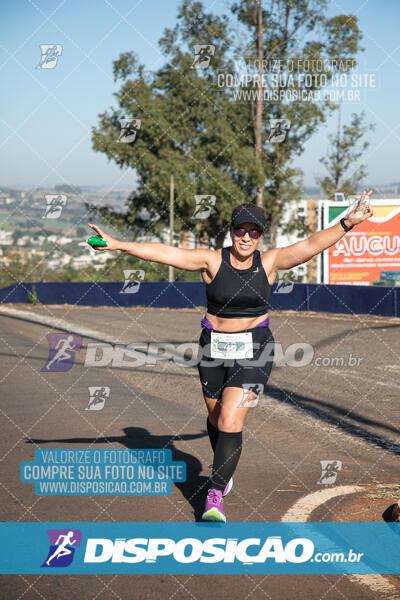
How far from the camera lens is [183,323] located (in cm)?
2341

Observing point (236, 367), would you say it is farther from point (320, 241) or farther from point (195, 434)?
point (195, 434)

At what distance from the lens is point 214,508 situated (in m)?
4.77

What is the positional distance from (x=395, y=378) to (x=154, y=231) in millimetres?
36421

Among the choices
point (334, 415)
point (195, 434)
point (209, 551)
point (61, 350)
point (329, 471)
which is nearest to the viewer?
point (209, 551)

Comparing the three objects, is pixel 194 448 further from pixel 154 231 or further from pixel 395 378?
pixel 154 231

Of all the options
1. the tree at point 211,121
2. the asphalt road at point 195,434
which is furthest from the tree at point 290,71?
the asphalt road at point 195,434

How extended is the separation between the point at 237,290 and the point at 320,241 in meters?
0.68

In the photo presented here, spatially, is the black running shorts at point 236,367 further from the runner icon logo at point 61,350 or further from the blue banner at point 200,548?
the runner icon logo at point 61,350

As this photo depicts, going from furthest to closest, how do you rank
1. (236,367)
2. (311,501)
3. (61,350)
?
1. (61,350)
2. (311,501)
3. (236,367)

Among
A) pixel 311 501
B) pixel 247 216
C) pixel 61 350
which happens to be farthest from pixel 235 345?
pixel 61 350

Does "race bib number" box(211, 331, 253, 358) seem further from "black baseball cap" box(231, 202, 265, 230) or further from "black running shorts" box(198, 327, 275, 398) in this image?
"black baseball cap" box(231, 202, 265, 230)

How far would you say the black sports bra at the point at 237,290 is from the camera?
4.89 meters

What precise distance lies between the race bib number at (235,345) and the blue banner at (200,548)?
1138mm

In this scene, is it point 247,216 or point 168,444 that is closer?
point 247,216
